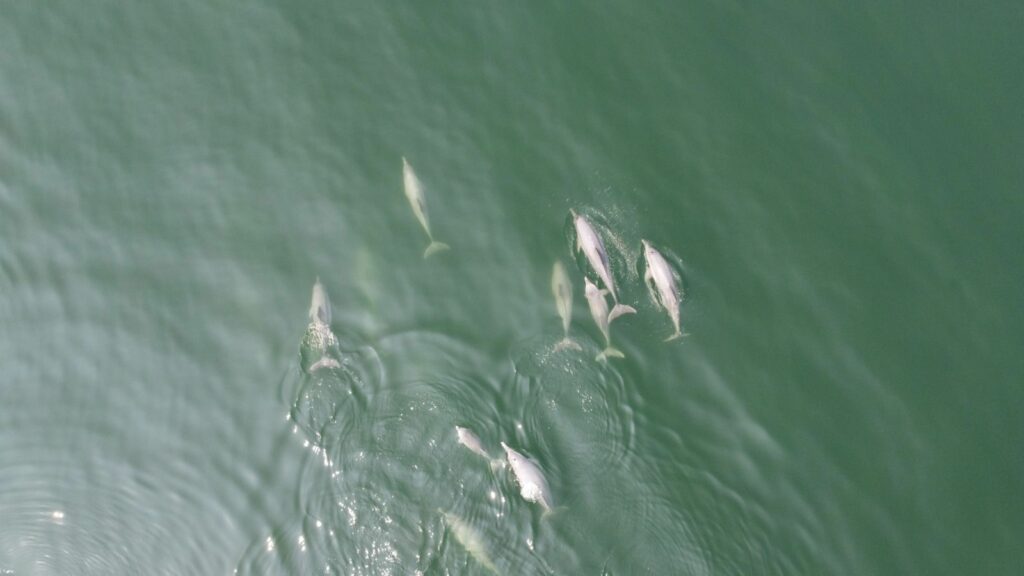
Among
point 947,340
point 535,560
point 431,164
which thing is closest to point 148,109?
point 431,164

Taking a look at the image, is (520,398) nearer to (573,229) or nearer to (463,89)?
(573,229)

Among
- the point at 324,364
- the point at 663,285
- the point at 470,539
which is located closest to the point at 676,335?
the point at 663,285

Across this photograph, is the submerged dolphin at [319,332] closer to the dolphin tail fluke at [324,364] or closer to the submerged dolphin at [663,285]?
the dolphin tail fluke at [324,364]

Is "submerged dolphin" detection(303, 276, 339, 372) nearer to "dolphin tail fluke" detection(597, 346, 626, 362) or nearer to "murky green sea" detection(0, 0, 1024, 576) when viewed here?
"murky green sea" detection(0, 0, 1024, 576)

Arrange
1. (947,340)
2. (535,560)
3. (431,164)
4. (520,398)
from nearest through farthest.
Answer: (535,560), (520,398), (947,340), (431,164)

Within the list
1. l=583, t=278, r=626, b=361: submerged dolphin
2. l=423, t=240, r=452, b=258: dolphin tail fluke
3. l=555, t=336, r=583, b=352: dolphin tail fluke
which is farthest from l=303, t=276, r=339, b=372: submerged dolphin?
l=583, t=278, r=626, b=361: submerged dolphin
